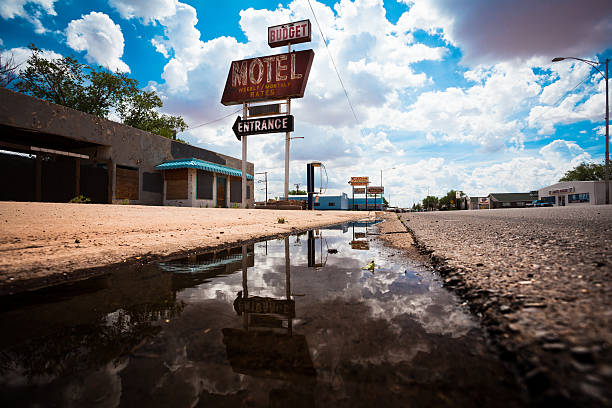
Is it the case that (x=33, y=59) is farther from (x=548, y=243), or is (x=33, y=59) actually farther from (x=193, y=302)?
(x=548, y=243)

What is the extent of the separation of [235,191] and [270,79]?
34.1 feet

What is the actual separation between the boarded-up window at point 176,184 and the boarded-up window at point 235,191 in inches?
230

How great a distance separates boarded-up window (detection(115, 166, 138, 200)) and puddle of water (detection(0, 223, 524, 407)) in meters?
16.8

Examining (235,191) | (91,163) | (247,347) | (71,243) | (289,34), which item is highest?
(289,34)

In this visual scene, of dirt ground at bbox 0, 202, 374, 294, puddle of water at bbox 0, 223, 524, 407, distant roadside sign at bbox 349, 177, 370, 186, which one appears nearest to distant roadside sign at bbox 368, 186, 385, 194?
distant roadside sign at bbox 349, 177, 370, 186

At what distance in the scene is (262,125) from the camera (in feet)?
74.2

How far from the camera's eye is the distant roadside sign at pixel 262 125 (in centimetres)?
2197

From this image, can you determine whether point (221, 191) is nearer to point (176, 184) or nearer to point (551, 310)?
point (176, 184)

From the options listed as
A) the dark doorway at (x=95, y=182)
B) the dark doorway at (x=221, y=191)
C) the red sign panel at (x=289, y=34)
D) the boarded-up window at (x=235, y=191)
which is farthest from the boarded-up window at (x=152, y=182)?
the red sign panel at (x=289, y=34)

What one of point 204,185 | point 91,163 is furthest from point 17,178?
point 204,185

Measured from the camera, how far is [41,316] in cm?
174

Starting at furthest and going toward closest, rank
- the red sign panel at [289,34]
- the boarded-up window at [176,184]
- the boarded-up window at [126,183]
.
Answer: the red sign panel at [289,34]
the boarded-up window at [176,184]
the boarded-up window at [126,183]

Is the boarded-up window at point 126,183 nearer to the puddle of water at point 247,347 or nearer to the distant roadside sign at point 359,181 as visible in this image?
the puddle of water at point 247,347

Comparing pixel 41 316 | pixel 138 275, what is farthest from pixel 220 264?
pixel 41 316
